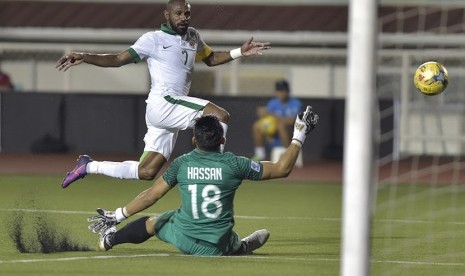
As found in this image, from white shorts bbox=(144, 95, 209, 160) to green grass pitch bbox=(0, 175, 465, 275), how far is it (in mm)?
1118

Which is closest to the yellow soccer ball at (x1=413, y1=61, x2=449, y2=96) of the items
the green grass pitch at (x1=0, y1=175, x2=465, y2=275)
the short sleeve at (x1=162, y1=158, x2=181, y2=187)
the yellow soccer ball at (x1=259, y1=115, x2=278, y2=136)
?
the green grass pitch at (x1=0, y1=175, x2=465, y2=275)

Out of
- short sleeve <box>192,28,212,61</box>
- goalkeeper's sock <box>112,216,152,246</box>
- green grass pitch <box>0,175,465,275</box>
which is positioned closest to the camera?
green grass pitch <box>0,175,465,275</box>

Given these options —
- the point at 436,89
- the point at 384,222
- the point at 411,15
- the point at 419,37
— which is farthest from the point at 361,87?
the point at 411,15

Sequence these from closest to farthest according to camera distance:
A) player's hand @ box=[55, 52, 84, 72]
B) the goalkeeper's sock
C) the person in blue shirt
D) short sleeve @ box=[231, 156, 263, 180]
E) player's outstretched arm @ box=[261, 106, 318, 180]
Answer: player's outstretched arm @ box=[261, 106, 318, 180] → short sleeve @ box=[231, 156, 263, 180] → the goalkeeper's sock → player's hand @ box=[55, 52, 84, 72] → the person in blue shirt

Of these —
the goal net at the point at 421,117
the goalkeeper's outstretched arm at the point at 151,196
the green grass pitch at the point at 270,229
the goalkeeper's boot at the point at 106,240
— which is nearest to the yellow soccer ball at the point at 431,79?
the green grass pitch at the point at 270,229

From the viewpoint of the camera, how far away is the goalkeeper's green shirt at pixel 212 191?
11273 mm

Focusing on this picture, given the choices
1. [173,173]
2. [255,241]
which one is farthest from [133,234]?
[255,241]

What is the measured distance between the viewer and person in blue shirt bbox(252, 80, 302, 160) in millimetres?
26344

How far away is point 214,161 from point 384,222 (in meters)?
5.34

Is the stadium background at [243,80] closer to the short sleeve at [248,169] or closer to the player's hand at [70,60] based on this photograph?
the player's hand at [70,60]

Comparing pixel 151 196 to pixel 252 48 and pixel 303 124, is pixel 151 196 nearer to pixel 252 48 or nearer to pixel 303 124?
pixel 303 124

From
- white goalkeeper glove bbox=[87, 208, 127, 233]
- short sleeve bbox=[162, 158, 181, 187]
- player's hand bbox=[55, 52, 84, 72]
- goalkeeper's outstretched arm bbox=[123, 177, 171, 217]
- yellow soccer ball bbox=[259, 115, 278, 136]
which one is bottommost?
white goalkeeper glove bbox=[87, 208, 127, 233]

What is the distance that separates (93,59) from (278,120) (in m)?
13.9

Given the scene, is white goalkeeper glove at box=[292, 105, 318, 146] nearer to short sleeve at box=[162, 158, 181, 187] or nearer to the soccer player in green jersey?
the soccer player in green jersey
